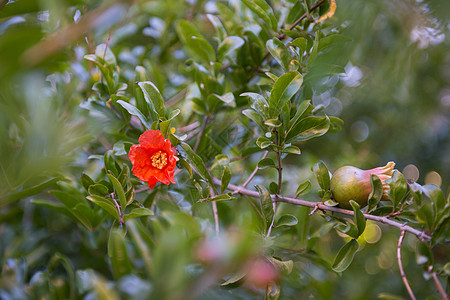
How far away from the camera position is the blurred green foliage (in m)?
0.54

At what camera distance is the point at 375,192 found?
0.75m

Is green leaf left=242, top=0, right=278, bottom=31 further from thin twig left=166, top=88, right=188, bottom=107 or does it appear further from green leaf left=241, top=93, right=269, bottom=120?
thin twig left=166, top=88, right=188, bottom=107

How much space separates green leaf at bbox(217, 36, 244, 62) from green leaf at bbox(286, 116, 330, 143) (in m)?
0.31

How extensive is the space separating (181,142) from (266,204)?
229 mm

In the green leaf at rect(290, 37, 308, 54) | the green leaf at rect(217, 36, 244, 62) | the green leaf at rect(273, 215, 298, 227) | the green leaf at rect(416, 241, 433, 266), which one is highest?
the green leaf at rect(290, 37, 308, 54)

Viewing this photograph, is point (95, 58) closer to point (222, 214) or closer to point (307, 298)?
point (222, 214)

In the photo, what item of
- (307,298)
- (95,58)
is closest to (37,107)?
(95,58)

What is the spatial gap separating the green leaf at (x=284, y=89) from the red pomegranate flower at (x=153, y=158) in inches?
9.7

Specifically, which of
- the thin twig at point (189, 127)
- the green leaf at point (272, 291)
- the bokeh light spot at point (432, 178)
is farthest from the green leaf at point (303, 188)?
the bokeh light spot at point (432, 178)

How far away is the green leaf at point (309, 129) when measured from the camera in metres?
0.79

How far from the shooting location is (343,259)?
2.53 feet

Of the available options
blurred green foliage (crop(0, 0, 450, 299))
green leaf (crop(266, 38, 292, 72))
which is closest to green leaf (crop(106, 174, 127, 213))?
blurred green foliage (crop(0, 0, 450, 299))

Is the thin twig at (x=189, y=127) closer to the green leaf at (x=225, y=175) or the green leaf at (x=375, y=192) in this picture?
the green leaf at (x=225, y=175)

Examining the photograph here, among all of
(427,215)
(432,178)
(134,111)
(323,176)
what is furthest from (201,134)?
(432,178)
